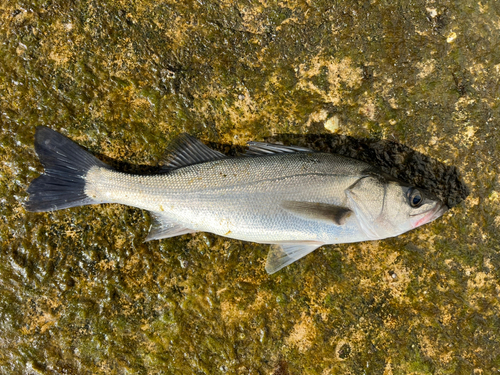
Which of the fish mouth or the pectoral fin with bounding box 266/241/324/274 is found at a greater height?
the fish mouth

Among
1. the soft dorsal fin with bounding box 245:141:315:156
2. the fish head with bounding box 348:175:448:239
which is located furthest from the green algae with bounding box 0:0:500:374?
the fish head with bounding box 348:175:448:239

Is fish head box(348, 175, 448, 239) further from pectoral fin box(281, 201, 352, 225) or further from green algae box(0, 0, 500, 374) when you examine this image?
green algae box(0, 0, 500, 374)

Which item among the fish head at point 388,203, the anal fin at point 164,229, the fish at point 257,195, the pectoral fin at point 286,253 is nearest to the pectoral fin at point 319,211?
the fish at point 257,195

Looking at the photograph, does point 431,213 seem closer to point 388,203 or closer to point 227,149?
point 388,203

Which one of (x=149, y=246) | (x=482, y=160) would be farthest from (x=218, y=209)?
(x=482, y=160)

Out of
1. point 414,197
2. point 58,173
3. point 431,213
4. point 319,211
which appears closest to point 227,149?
point 319,211

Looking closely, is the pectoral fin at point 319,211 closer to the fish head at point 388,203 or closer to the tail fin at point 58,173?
the fish head at point 388,203
